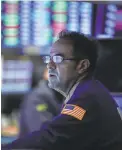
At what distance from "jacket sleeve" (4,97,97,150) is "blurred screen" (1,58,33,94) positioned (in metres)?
1.28

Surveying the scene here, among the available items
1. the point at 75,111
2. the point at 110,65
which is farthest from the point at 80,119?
the point at 110,65

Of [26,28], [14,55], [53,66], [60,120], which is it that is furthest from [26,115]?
[60,120]

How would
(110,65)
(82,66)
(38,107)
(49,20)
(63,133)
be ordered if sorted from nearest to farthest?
1. (63,133)
2. (82,66)
3. (110,65)
4. (38,107)
5. (49,20)

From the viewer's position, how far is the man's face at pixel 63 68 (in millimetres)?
1564

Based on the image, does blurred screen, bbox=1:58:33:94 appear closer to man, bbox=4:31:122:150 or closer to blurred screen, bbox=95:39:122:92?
blurred screen, bbox=95:39:122:92

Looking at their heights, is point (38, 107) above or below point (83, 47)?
below

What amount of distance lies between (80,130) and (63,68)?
311 mm

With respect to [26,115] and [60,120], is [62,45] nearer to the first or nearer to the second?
[60,120]

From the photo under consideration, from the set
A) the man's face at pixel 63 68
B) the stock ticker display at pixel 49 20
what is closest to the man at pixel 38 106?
the stock ticker display at pixel 49 20

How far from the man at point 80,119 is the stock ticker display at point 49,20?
3.38 feet

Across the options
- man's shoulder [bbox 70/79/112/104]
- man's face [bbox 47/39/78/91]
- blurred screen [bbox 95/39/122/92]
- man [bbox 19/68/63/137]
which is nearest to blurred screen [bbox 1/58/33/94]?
man [bbox 19/68/63/137]

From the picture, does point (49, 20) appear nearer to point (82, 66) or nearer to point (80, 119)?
point (82, 66)

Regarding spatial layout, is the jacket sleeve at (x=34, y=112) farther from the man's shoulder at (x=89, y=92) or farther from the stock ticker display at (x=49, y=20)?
the man's shoulder at (x=89, y=92)

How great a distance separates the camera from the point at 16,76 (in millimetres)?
2701
